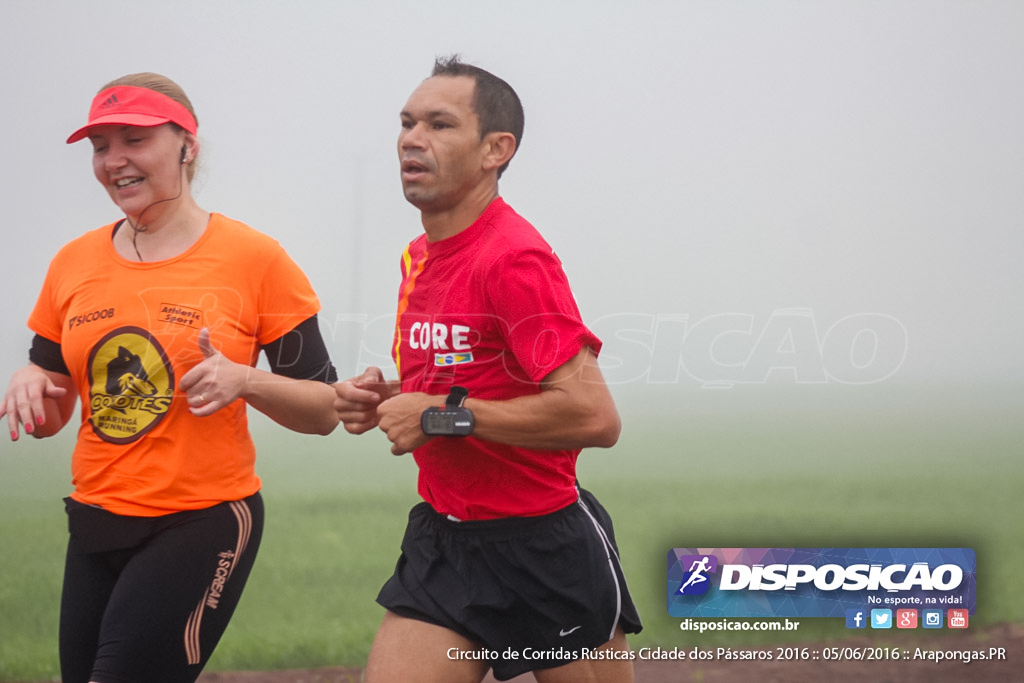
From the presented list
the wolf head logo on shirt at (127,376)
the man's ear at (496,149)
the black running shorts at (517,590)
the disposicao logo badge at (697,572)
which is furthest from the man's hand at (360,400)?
the disposicao logo badge at (697,572)

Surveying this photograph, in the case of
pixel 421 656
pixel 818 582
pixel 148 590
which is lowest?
pixel 818 582

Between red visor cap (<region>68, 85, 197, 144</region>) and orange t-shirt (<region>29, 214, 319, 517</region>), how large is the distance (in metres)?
0.25

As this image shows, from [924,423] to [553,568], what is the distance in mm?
2307

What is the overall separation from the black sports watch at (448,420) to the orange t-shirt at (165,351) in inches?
17.9

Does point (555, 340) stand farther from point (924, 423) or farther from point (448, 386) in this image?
point (924, 423)

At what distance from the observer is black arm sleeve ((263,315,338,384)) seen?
86.8 inches

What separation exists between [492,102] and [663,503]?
218 cm

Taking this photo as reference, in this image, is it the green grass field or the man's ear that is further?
Answer: the green grass field

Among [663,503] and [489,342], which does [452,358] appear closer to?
[489,342]

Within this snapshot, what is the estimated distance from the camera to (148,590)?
203cm

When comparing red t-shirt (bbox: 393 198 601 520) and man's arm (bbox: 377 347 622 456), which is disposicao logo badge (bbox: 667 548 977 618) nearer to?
red t-shirt (bbox: 393 198 601 520)

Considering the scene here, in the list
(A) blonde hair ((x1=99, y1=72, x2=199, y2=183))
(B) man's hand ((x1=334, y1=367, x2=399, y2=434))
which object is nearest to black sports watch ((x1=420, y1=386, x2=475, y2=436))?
(B) man's hand ((x1=334, y1=367, x2=399, y2=434))

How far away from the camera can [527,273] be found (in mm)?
1925

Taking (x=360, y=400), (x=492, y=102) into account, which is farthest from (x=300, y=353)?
(x=492, y=102)
